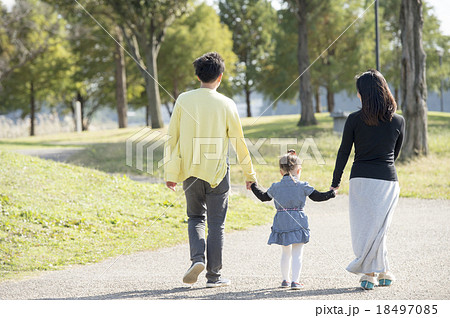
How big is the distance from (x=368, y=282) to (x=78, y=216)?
455 cm

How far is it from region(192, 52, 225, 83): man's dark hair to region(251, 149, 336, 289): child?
0.87 metres

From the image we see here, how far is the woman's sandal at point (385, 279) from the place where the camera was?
15.2 feet

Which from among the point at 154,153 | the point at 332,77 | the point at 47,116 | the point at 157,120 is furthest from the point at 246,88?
the point at 154,153

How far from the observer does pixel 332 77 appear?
41969 mm

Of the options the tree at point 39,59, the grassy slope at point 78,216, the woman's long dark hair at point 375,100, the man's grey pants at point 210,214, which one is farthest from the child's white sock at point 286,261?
the tree at point 39,59

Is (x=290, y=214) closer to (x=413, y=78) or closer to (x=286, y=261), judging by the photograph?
(x=286, y=261)

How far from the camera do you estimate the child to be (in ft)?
15.2

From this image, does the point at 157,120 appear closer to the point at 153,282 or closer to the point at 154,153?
the point at 154,153

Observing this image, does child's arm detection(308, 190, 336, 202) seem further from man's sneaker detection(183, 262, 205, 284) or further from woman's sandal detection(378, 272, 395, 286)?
man's sneaker detection(183, 262, 205, 284)

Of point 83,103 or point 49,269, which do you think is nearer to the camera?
point 49,269

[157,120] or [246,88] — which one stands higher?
[246,88]

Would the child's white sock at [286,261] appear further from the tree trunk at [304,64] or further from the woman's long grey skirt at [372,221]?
the tree trunk at [304,64]

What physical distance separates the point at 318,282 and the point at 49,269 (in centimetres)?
267

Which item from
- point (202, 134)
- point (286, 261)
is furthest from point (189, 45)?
point (286, 261)
